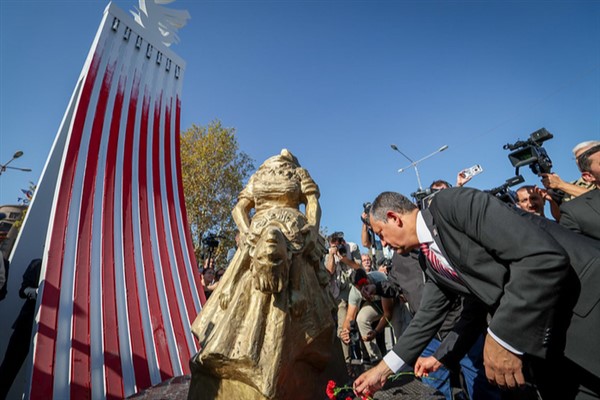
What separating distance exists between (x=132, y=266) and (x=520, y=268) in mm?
4524

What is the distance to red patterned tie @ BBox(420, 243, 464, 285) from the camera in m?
1.51

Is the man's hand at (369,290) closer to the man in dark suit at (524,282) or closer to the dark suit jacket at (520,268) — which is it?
the man in dark suit at (524,282)

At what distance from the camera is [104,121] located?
4703mm

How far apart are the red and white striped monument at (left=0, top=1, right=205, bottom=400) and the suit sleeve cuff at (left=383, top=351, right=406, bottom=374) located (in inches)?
122

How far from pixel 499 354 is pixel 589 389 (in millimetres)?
443

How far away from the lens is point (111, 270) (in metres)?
4.00

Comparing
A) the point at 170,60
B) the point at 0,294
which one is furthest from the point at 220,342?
the point at 170,60

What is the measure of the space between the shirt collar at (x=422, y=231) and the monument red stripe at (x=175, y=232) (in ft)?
12.3

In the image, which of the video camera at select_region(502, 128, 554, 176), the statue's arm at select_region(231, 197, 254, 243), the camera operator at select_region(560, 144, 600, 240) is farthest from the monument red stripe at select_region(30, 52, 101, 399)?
the video camera at select_region(502, 128, 554, 176)

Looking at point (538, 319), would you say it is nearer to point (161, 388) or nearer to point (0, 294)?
point (161, 388)

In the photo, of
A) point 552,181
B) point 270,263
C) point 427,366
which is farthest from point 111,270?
point 552,181

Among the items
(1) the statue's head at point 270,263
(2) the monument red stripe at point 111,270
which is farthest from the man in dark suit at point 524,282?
(2) the monument red stripe at point 111,270

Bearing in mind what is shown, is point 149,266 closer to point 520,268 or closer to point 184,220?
point 184,220

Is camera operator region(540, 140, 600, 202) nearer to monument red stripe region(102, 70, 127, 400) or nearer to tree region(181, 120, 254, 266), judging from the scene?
monument red stripe region(102, 70, 127, 400)
